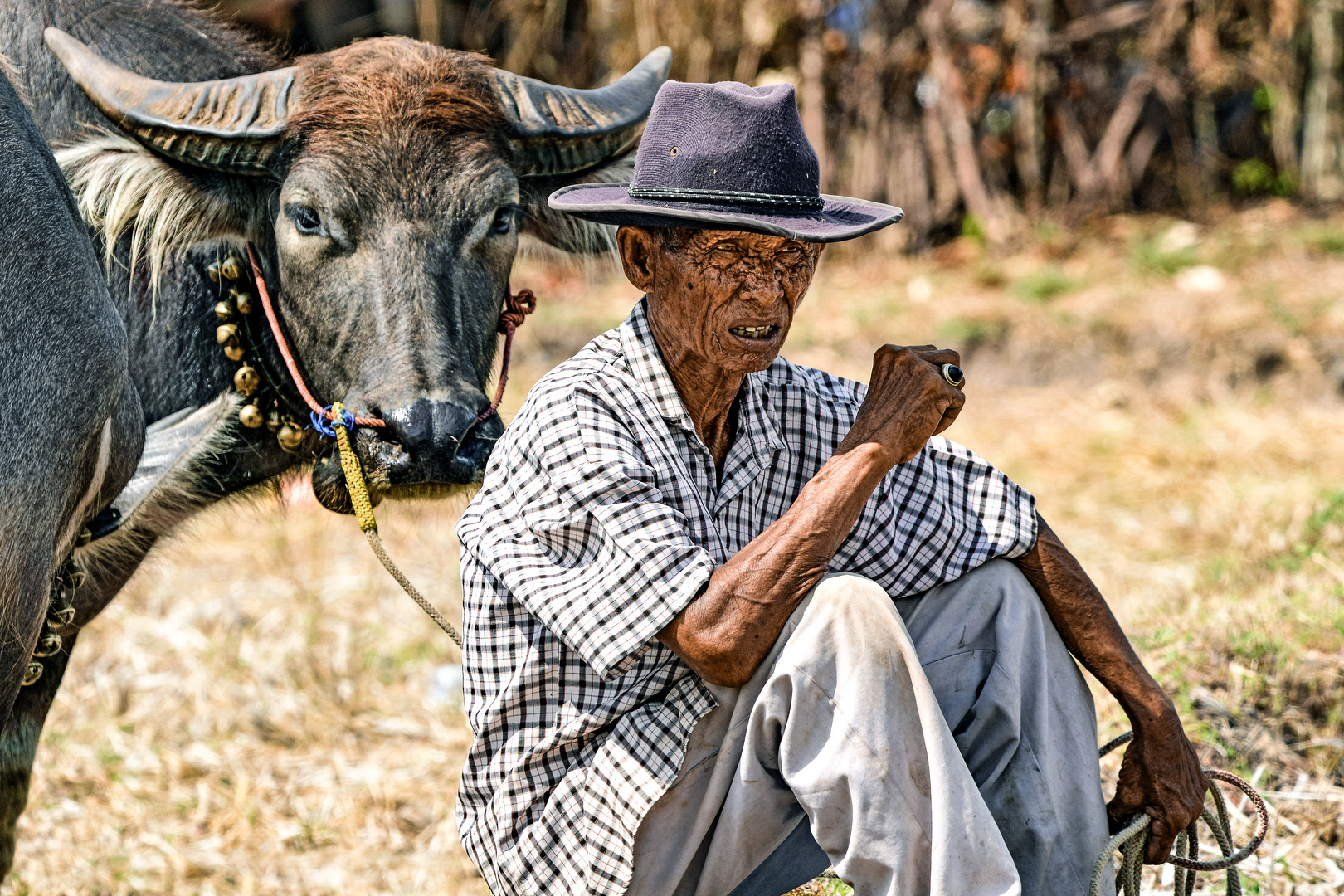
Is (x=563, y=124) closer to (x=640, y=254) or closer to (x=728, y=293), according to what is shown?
(x=640, y=254)

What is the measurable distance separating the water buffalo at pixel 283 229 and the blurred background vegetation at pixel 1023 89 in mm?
5568

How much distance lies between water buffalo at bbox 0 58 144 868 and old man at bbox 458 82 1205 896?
2.01ft

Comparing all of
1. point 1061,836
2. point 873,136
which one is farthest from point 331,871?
point 873,136

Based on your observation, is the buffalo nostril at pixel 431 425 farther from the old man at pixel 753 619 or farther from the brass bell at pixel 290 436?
the old man at pixel 753 619

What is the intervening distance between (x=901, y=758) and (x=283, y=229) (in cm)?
197

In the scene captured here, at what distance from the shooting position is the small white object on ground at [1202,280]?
7.37 m

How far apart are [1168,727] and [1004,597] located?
1.07 feet

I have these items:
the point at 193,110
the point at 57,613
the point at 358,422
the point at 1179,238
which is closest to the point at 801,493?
the point at 358,422

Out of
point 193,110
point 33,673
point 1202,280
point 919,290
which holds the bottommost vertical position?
point 919,290

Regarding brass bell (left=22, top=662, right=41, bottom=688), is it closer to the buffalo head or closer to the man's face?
the buffalo head

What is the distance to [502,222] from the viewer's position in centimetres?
315

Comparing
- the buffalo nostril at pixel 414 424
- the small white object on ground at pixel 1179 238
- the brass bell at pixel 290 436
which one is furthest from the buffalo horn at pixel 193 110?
the small white object on ground at pixel 1179 238

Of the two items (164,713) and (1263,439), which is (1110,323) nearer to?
(1263,439)

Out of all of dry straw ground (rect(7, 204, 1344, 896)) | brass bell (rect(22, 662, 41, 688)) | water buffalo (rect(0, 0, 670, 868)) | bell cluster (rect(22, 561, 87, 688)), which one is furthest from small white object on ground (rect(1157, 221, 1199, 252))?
brass bell (rect(22, 662, 41, 688))
